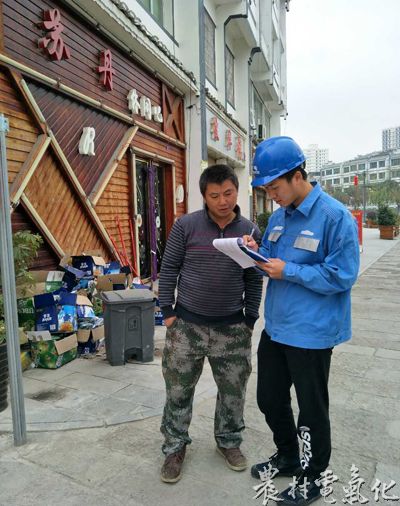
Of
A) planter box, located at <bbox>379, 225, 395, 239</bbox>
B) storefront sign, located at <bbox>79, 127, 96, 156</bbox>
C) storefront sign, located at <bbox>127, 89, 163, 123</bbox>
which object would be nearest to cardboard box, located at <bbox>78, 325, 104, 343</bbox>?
storefront sign, located at <bbox>79, 127, 96, 156</bbox>

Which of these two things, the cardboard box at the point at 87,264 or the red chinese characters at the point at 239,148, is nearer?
the cardboard box at the point at 87,264

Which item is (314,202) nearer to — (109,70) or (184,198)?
(109,70)

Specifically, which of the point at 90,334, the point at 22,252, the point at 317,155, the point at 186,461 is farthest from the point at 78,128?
the point at 317,155

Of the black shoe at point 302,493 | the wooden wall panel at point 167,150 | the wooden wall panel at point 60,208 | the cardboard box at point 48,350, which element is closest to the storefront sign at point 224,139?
the wooden wall panel at point 167,150

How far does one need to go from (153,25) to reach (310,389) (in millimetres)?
8073

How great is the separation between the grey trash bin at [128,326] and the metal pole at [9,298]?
159 centimetres

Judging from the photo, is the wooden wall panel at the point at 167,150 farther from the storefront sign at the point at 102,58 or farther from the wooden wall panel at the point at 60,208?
the wooden wall panel at the point at 60,208

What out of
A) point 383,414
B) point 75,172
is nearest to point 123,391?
point 383,414

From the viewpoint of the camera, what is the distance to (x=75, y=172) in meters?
5.98

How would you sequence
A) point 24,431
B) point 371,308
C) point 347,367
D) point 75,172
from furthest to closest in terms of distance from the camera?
point 371,308 → point 75,172 → point 347,367 → point 24,431

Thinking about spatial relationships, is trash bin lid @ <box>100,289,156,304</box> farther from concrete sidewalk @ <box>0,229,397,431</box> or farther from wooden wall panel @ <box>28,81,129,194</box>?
wooden wall panel @ <box>28,81,129,194</box>

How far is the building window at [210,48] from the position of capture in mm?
11148

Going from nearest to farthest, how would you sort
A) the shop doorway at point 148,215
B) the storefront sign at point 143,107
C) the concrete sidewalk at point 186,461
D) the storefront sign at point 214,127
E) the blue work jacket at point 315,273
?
the blue work jacket at point 315,273 < the concrete sidewalk at point 186,461 < the storefront sign at point 143,107 < the shop doorway at point 148,215 < the storefront sign at point 214,127

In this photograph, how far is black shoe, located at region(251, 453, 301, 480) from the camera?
2.50 meters
